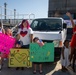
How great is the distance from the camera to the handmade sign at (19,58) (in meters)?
7.27

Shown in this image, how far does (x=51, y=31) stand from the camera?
859 cm

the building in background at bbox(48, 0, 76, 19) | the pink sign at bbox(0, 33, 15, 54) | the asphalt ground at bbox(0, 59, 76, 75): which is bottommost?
the asphalt ground at bbox(0, 59, 76, 75)

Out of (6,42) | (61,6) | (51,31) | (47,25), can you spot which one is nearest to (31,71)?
(6,42)

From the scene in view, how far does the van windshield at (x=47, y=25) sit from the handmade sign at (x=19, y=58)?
6.84 feet

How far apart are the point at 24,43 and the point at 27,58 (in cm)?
66

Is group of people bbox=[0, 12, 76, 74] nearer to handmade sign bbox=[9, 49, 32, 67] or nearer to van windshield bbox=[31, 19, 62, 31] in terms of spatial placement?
handmade sign bbox=[9, 49, 32, 67]

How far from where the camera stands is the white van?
312 inches

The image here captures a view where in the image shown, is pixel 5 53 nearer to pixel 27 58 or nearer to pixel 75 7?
pixel 27 58

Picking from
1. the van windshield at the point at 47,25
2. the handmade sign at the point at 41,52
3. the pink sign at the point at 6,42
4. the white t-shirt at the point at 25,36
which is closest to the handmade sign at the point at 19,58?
→ the handmade sign at the point at 41,52

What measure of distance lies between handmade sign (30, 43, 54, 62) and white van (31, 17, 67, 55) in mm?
592

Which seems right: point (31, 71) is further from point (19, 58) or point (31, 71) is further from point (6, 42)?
point (6, 42)

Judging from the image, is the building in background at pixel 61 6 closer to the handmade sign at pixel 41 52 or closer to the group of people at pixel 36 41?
the group of people at pixel 36 41

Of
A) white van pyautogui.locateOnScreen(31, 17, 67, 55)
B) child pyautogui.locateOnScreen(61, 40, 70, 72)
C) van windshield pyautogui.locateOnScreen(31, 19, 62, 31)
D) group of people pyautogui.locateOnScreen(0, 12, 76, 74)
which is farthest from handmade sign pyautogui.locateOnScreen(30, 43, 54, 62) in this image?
van windshield pyautogui.locateOnScreen(31, 19, 62, 31)

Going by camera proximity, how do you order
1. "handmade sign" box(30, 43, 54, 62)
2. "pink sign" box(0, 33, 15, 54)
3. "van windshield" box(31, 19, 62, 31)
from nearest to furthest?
1. "handmade sign" box(30, 43, 54, 62)
2. "pink sign" box(0, 33, 15, 54)
3. "van windshield" box(31, 19, 62, 31)
